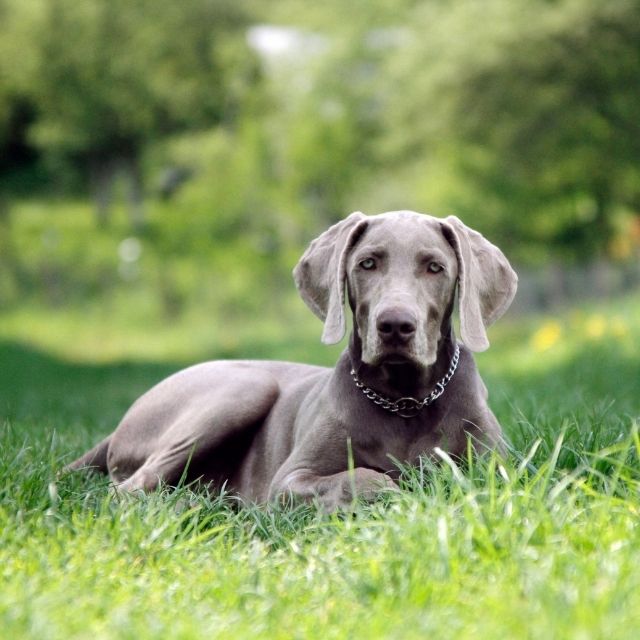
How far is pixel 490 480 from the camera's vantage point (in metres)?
3.62

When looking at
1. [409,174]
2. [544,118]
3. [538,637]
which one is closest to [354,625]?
[538,637]

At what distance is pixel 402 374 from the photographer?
4.33 metres

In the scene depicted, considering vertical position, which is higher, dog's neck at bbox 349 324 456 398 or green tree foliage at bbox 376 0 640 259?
green tree foliage at bbox 376 0 640 259

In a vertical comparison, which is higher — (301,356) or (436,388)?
(436,388)

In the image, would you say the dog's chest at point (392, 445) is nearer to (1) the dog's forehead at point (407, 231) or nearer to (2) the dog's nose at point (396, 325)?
(2) the dog's nose at point (396, 325)

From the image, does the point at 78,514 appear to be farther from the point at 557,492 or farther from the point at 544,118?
the point at 544,118

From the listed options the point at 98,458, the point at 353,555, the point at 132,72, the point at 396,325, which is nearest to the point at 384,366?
the point at 396,325

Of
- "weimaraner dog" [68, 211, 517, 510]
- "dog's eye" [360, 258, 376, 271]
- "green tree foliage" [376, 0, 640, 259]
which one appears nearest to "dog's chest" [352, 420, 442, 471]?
"weimaraner dog" [68, 211, 517, 510]

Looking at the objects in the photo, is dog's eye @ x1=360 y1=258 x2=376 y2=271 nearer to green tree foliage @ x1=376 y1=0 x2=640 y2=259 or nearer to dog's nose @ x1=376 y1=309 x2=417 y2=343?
dog's nose @ x1=376 y1=309 x2=417 y2=343

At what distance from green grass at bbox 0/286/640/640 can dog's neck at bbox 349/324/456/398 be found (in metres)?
0.30

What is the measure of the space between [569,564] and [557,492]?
350mm

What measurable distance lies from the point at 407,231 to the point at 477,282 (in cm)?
37

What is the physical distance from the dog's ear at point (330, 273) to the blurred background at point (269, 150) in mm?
9809

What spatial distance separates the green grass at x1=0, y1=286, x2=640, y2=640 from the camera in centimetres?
286
